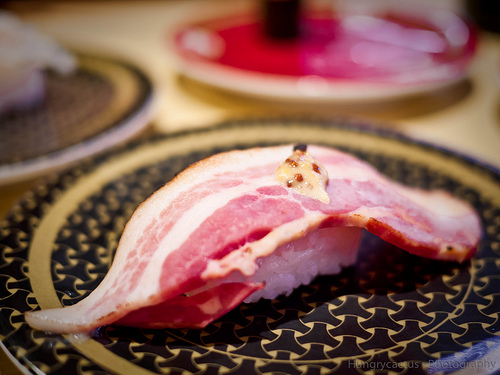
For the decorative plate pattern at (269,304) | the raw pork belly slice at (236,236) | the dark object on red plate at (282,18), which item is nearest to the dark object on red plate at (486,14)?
the dark object on red plate at (282,18)

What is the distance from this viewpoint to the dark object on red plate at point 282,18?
2703 mm

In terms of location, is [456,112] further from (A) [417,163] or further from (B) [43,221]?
(B) [43,221]

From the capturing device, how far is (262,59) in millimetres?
2521

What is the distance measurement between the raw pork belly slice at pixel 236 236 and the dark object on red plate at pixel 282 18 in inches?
64.1

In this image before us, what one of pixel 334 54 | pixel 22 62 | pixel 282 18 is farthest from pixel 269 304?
pixel 282 18

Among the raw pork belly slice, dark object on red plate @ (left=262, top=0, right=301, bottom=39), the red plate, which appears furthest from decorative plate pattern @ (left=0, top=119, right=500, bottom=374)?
dark object on red plate @ (left=262, top=0, right=301, bottom=39)

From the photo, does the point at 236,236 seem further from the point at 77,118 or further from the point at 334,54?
Answer: the point at 334,54

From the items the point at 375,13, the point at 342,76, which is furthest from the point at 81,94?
the point at 375,13

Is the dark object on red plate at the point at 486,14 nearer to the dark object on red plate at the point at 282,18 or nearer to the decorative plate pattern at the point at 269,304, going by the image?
the dark object on red plate at the point at 282,18

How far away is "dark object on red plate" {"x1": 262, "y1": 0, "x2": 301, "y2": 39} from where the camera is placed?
270 centimetres

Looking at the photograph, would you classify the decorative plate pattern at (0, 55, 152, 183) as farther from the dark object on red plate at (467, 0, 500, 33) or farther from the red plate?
the dark object on red plate at (467, 0, 500, 33)

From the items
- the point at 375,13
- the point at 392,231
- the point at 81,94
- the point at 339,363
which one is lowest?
the point at 339,363

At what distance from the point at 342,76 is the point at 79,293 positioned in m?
1.67

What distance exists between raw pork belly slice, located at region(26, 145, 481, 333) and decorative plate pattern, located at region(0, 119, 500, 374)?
0.05 meters
